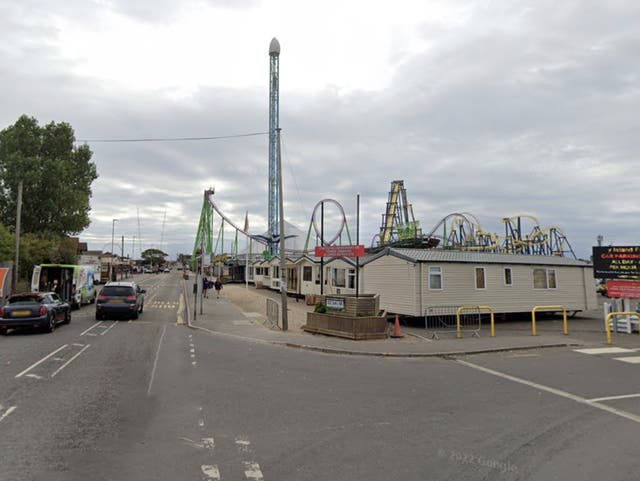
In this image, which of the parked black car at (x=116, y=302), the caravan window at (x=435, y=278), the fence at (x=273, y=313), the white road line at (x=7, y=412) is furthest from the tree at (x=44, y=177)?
the white road line at (x=7, y=412)

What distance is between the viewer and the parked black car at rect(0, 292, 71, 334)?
45.0 feet

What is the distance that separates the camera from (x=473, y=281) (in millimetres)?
19688

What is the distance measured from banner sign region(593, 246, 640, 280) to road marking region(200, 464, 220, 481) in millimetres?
17891

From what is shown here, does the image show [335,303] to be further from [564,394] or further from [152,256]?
[152,256]

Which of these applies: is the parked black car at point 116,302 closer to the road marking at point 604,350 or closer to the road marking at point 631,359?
the road marking at point 604,350

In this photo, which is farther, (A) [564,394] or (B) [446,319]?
(B) [446,319]

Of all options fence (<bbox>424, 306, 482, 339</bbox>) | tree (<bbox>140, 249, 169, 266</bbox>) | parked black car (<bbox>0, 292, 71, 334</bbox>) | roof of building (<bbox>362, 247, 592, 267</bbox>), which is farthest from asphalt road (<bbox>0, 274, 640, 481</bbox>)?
tree (<bbox>140, 249, 169, 266</bbox>)

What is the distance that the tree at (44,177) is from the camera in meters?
36.2

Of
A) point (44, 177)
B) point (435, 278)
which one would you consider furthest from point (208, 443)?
point (44, 177)

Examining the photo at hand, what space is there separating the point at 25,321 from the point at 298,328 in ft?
30.5

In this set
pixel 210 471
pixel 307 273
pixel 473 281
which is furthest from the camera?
pixel 307 273

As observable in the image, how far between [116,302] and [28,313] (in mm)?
4358

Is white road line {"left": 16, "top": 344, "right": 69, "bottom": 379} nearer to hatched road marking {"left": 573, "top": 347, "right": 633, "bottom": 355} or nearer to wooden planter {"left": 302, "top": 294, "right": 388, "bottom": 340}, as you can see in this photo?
wooden planter {"left": 302, "top": 294, "right": 388, "bottom": 340}

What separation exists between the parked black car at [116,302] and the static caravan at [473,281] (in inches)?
440
